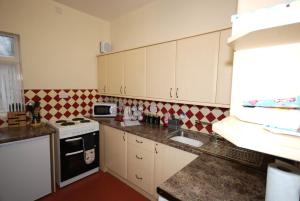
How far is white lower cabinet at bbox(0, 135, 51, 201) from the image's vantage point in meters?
1.61

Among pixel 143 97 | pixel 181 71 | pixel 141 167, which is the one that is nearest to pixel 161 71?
pixel 181 71

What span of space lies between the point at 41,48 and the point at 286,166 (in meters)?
2.87

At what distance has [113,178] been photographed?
2.33 meters

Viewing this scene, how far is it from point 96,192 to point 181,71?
75.3 inches

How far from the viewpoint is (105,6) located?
238 cm

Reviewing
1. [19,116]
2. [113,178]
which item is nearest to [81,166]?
[113,178]

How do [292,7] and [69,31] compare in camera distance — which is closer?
[292,7]

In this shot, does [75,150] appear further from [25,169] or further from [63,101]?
[63,101]

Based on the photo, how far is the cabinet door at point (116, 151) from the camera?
84.2 inches

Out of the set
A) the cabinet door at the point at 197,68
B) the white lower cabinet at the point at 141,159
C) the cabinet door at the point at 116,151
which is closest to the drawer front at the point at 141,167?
the white lower cabinet at the point at 141,159

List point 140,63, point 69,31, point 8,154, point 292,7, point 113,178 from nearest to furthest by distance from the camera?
point 292,7 < point 8,154 < point 140,63 < point 113,178 < point 69,31

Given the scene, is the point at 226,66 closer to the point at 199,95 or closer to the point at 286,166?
the point at 199,95

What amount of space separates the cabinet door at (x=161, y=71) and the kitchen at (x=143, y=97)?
0.6 inches

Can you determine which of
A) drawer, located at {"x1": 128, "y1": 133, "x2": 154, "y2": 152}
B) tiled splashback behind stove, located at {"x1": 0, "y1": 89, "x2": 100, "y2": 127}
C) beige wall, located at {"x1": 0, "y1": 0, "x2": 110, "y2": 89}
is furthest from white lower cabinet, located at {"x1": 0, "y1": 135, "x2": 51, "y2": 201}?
drawer, located at {"x1": 128, "y1": 133, "x2": 154, "y2": 152}
